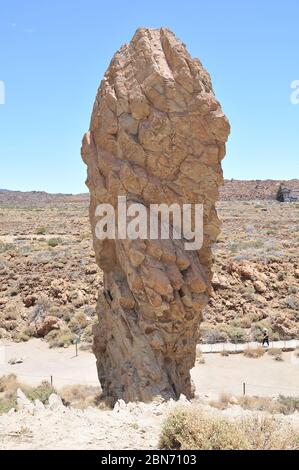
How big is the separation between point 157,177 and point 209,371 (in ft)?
25.8

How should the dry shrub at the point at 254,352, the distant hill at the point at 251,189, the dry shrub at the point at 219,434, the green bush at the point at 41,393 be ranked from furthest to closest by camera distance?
the distant hill at the point at 251,189, the dry shrub at the point at 254,352, the green bush at the point at 41,393, the dry shrub at the point at 219,434

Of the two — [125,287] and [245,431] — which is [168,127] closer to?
[125,287]

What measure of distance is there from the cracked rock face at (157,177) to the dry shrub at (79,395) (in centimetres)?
104

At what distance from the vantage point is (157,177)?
9.82m

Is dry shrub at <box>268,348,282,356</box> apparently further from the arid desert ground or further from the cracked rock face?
the cracked rock face

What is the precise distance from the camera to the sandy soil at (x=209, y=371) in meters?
13.5

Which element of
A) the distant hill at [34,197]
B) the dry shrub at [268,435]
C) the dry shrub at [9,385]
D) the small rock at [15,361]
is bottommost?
the small rock at [15,361]

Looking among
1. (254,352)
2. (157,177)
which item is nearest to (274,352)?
(254,352)

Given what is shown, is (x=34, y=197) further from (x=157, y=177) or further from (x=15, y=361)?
(x=157, y=177)

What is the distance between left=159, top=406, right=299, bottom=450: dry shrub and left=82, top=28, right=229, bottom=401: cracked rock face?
316 centimetres

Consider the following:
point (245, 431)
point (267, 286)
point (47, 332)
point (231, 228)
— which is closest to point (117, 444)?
point (245, 431)

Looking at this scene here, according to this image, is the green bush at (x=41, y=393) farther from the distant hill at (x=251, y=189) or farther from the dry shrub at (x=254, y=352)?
the distant hill at (x=251, y=189)

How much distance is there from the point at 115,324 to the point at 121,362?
858 millimetres

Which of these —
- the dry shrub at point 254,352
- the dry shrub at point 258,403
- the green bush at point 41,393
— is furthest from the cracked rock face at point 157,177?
the dry shrub at point 254,352
